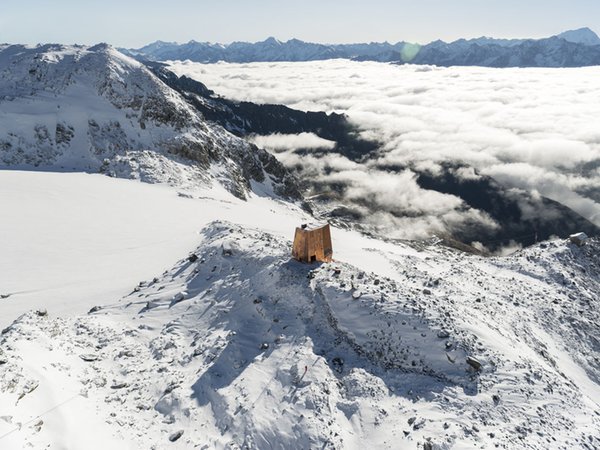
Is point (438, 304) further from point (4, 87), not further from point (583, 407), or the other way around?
point (4, 87)

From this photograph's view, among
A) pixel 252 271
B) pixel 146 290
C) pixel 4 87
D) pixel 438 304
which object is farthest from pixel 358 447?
pixel 4 87

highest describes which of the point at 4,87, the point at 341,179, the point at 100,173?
the point at 4,87

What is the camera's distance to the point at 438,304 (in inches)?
696

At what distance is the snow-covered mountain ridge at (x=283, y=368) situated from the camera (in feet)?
39.4

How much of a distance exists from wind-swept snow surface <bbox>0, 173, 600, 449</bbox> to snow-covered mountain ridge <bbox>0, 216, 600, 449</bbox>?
53 mm

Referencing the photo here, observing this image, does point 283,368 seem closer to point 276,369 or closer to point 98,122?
point 276,369

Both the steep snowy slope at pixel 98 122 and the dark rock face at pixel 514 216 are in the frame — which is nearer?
the steep snowy slope at pixel 98 122

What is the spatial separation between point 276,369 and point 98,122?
52.2 meters

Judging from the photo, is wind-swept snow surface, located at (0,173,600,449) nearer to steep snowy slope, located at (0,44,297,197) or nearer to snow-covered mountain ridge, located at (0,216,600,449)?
snow-covered mountain ridge, located at (0,216,600,449)

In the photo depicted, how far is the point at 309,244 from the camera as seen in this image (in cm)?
1984

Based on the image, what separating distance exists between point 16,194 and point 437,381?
34.7m

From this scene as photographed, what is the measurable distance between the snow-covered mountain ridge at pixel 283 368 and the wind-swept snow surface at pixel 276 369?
5 centimetres

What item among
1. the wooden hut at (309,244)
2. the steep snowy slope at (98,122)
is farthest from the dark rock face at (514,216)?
the wooden hut at (309,244)

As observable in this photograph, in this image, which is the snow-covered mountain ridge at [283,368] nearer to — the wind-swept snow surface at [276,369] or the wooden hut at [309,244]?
the wind-swept snow surface at [276,369]
